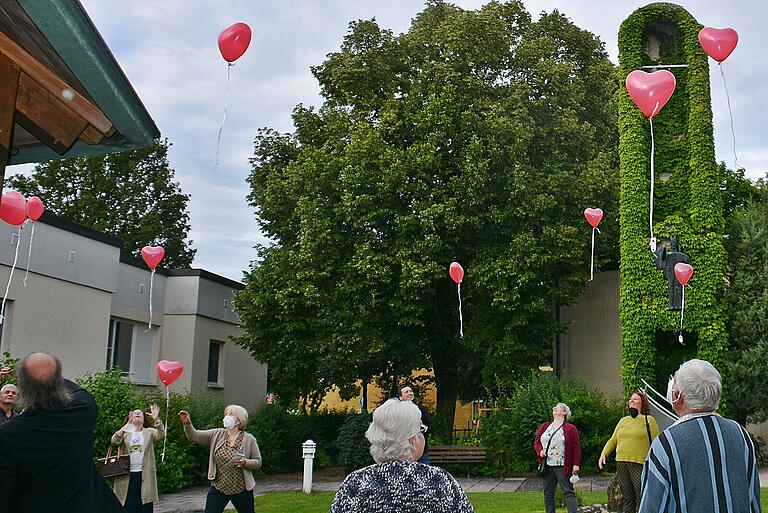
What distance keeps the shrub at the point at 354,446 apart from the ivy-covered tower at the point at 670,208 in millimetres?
6890

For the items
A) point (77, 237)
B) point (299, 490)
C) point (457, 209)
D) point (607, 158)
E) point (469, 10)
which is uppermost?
point (469, 10)

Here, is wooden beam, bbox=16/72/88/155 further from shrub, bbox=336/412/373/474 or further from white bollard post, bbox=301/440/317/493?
shrub, bbox=336/412/373/474

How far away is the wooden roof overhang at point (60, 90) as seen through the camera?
359 cm

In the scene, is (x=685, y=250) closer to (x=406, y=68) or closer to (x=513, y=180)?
(x=513, y=180)

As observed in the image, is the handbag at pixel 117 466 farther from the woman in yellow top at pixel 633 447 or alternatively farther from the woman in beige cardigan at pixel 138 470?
the woman in yellow top at pixel 633 447

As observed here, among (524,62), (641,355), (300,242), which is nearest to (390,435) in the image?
(641,355)

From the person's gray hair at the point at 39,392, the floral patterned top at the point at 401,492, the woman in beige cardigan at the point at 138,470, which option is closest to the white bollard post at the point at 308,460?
the woman in beige cardigan at the point at 138,470

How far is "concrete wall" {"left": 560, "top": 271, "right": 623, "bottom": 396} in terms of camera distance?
25438 millimetres

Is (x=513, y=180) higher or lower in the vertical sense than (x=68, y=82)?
higher

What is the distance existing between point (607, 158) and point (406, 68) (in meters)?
7.20

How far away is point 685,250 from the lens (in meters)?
20.5

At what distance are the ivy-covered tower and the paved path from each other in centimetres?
355

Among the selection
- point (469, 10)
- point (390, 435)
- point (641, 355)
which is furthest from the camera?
point (469, 10)

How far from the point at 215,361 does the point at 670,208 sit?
15.2 meters
